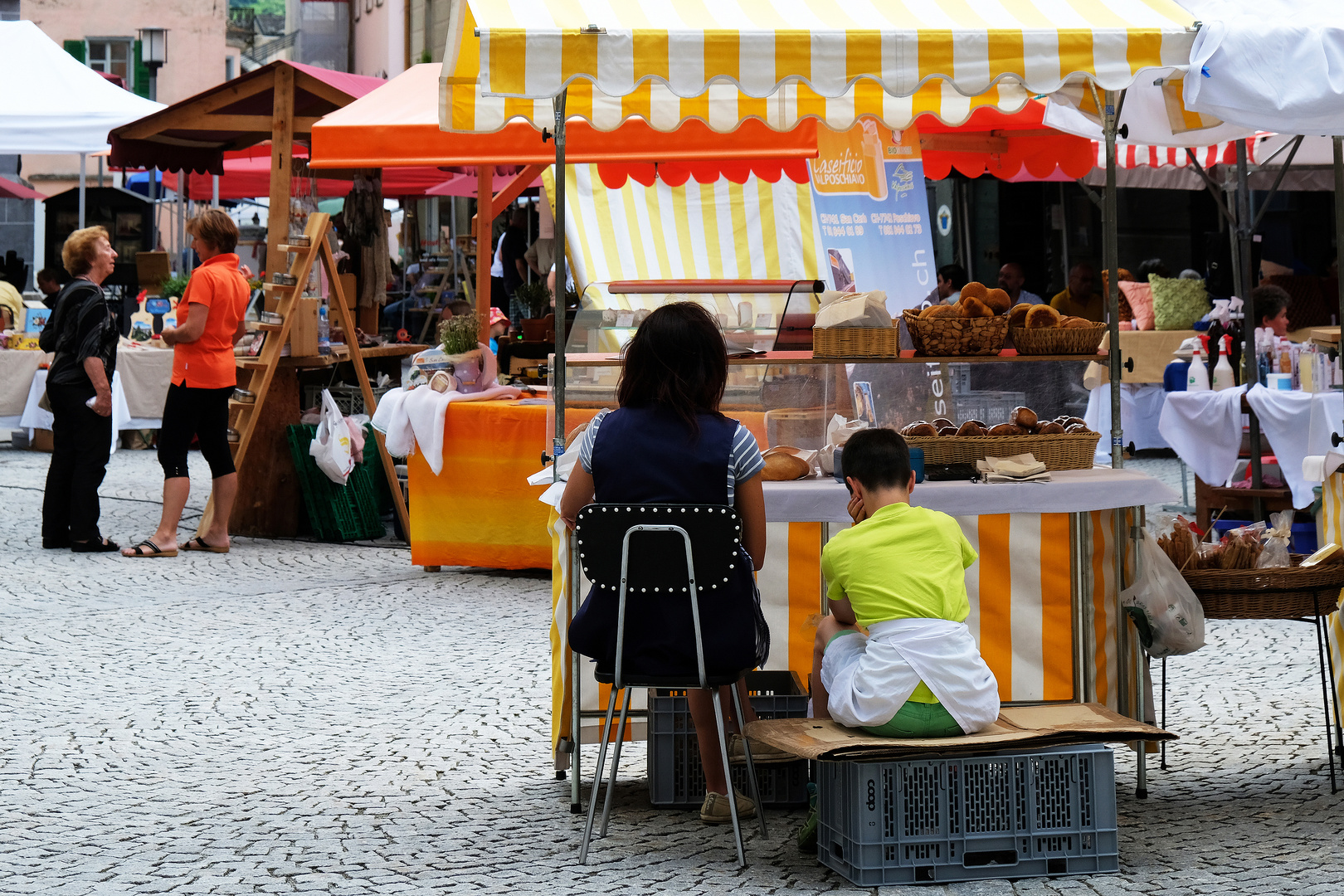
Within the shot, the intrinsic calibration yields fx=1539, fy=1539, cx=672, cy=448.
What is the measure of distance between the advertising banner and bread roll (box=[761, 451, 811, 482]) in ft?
20.1

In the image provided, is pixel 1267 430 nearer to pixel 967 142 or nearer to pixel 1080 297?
pixel 967 142

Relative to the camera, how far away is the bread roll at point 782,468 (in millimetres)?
4852

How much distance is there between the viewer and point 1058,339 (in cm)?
501

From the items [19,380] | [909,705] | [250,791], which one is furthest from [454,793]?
[19,380]

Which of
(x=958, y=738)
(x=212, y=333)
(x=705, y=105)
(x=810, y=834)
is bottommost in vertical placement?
(x=810, y=834)

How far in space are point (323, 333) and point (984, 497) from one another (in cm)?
632

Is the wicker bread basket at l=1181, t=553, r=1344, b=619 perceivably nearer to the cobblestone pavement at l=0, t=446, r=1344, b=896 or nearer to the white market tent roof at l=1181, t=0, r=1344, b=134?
the cobblestone pavement at l=0, t=446, r=1344, b=896

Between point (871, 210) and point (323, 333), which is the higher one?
point (871, 210)

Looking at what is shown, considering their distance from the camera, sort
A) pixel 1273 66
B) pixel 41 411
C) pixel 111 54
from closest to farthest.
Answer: pixel 1273 66, pixel 41 411, pixel 111 54

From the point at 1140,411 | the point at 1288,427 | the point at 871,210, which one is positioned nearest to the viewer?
the point at 1288,427

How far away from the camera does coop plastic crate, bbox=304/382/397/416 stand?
33.7 feet

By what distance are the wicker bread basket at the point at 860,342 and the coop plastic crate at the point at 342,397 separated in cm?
564

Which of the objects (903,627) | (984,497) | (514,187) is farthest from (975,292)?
(514,187)

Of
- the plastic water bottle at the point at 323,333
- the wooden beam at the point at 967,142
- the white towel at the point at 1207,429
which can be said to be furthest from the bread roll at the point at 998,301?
the plastic water bottle at the point at 323,333
